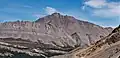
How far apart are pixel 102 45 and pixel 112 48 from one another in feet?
11.8

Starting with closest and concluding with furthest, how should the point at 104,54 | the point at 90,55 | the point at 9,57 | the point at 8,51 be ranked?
the point at 104,54, the point at 90,55, the point at 9,57, the point at 8,51

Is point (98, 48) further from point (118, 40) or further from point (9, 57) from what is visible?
point (9, 57)

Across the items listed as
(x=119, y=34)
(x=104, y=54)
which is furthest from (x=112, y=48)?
(x=119, y=34)

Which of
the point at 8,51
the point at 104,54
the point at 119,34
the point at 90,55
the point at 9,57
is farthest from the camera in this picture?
the point at 8,51

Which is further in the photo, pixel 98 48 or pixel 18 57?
pixel 18 57

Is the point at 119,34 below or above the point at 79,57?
above

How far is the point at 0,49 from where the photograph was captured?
158000 mm

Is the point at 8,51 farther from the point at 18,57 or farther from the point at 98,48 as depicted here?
the point at 98,48

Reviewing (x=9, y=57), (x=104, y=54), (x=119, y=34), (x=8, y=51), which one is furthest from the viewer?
(x=8, y=51)

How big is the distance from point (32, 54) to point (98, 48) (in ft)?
411

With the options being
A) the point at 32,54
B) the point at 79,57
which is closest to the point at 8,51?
the point at 32,54

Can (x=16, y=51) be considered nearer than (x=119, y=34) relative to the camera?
No

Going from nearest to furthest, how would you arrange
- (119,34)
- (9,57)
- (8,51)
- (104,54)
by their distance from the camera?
1. (104,54)
2. (119,34)
3. (9,57)
4. (8,51)

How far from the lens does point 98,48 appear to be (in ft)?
89.8
